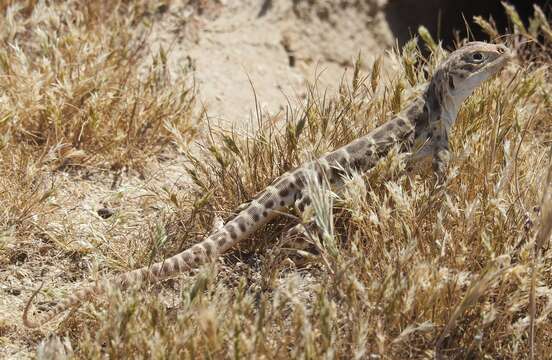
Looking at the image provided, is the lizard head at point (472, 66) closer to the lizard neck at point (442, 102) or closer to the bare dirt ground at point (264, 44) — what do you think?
the lizard neck at point (442, 102)

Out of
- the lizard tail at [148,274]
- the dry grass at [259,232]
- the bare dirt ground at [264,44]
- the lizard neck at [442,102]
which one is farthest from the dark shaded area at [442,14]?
the lizard tail at [148,274]

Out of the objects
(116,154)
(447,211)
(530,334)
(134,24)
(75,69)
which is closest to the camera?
(530,334)

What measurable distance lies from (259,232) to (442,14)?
490cm

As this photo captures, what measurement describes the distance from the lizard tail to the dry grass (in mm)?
60

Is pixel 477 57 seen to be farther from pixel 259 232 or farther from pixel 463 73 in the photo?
pixel 259 232

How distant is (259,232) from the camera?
4309 mm

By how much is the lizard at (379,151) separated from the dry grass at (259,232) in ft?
0.34

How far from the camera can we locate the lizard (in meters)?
3.98

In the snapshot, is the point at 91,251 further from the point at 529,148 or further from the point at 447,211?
the point at 529,148

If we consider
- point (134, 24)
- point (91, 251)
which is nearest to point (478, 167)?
point (91, 251)

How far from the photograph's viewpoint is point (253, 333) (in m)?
2.98

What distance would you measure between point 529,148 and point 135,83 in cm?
260

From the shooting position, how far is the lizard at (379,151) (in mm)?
3979

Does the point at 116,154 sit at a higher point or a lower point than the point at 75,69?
lower
